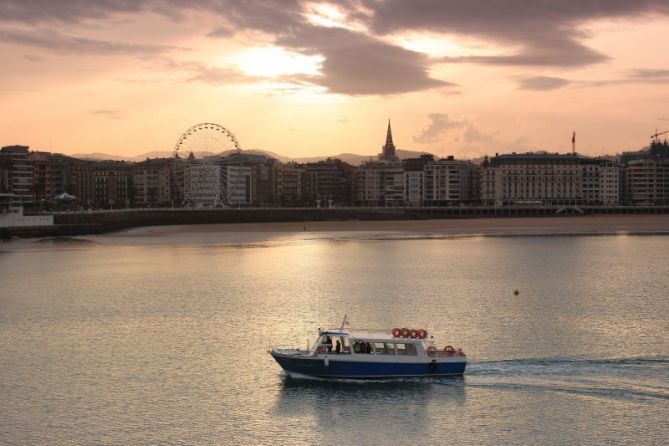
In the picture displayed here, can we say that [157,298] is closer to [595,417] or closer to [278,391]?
[278,391]

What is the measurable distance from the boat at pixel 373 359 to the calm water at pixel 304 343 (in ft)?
1.63

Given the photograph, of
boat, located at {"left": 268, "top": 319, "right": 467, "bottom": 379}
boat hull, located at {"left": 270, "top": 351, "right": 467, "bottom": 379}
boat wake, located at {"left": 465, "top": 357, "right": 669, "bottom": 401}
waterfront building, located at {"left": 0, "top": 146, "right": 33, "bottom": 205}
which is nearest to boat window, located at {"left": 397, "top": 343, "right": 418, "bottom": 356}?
boat, located at {"left": 268, "top": 319, "right": 467, "bottom": 379}

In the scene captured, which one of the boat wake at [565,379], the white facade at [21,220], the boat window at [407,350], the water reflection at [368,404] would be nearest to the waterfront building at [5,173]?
the white facade at [21,220]

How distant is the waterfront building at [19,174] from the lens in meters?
180

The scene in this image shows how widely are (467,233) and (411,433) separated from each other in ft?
363

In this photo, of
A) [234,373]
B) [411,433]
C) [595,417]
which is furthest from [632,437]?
[234,373]

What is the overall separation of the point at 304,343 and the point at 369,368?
7227mm

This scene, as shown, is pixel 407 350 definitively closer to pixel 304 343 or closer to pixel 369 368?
pixel 369 368

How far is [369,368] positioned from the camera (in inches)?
1406

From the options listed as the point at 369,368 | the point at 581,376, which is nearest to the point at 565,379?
the point at 581,376

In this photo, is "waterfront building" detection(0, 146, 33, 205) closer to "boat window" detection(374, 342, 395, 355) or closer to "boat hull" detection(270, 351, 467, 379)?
"boat hull" detection(270, 351, 467, 379)

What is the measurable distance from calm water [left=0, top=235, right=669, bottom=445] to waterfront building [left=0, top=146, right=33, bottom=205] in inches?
4209

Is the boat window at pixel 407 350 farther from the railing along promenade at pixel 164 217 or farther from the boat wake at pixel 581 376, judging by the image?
the railing along promenade at pixel 164 217

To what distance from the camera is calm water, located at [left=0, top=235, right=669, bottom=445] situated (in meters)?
30.2
